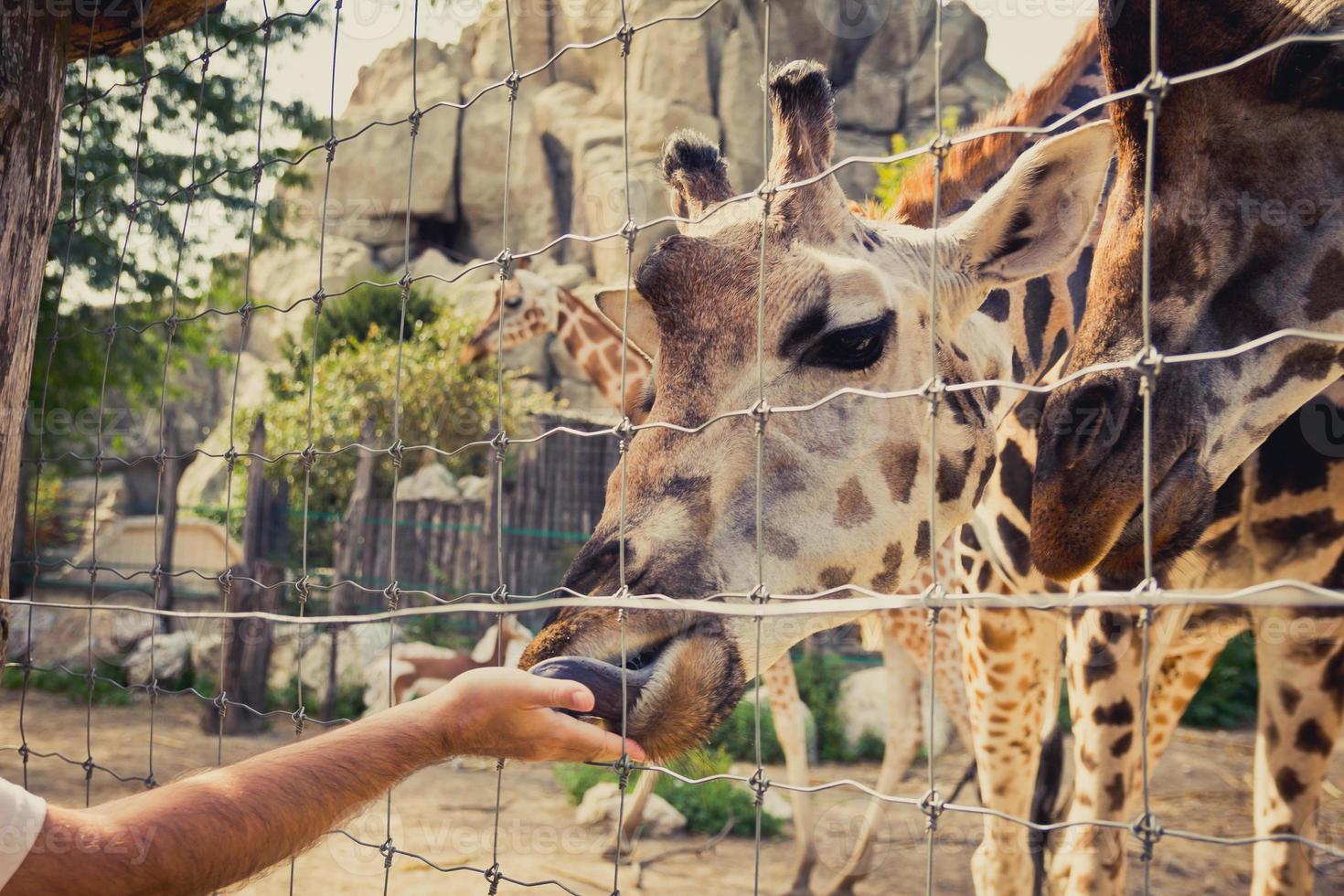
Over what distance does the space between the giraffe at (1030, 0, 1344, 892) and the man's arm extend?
0.95 metres

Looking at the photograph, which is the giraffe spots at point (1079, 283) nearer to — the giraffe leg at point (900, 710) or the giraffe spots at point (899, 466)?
the giraffe spots at point (899, 466)

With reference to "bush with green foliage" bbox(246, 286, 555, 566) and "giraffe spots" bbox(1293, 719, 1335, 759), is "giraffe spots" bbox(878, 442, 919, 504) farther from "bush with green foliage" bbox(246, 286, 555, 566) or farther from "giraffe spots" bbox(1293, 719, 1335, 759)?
"bush with green foliage" bbox(246, 286, 555, 566)

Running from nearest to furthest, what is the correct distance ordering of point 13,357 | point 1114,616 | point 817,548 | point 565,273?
1. point 817,548
2. point 13,357
3. point 1114,616
4. point 565,273

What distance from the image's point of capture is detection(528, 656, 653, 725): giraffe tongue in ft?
5.72

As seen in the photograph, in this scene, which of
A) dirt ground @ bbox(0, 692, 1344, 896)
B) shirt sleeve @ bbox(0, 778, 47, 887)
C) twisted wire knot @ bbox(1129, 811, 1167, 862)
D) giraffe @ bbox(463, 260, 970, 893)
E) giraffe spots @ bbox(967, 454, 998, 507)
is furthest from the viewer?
giraffe @ bbox(463, 260, 970, 893)

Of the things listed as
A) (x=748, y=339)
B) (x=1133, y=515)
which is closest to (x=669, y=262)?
(x=748, y=339)

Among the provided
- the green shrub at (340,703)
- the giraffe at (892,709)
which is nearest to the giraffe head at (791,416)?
the giraffe at (892,709)

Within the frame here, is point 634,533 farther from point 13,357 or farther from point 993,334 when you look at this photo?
point 13,357

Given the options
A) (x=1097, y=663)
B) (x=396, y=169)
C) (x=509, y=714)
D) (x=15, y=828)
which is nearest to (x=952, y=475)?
(x=1097, y=663)

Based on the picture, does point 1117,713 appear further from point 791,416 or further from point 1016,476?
point 791,416

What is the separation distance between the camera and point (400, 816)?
589 cm

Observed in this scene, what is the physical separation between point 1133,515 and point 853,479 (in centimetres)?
50

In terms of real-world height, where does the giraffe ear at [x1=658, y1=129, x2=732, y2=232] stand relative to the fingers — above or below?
above

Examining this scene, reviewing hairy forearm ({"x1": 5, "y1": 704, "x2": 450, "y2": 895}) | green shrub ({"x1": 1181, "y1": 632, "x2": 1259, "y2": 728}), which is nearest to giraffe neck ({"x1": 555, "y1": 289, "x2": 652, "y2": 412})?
green shrub ({"x1": 1181, "y1": 632, "x2": 1259, "y2": 728})
